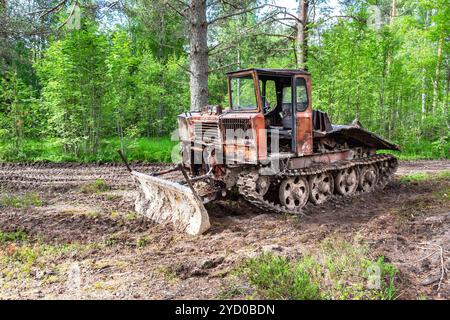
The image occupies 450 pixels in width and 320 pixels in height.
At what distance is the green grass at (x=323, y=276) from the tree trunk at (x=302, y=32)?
445 inches

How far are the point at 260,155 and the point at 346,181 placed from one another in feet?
10.7

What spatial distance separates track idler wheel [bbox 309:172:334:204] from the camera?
879cm

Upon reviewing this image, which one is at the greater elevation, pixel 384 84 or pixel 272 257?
pixel 384 84

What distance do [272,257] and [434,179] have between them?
26.6ft

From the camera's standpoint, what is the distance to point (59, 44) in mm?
13836

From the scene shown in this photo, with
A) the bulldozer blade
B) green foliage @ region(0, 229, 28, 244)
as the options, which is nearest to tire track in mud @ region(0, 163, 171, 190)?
the bulldozer blade

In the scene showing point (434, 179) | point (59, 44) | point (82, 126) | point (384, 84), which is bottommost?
point (434, 179)

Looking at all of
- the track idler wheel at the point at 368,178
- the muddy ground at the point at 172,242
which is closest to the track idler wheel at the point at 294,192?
the muddy ground at the point at 172,242

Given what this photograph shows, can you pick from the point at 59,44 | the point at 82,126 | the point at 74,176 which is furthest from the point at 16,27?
the point at 74,176

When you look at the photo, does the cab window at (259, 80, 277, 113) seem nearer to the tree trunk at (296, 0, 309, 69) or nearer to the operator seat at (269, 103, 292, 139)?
the operator seat at (269, 103, 292, 139)

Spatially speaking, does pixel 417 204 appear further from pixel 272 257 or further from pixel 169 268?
pixel 169 268

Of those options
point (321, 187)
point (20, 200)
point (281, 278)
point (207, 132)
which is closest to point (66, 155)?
point (20, 200)

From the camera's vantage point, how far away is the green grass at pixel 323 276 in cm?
410

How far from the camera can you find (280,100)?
360 inches
